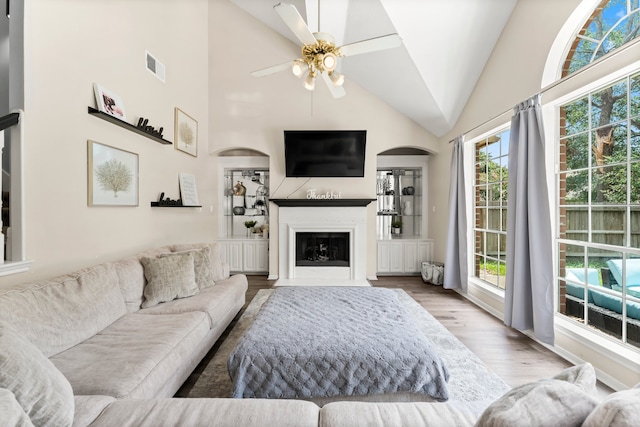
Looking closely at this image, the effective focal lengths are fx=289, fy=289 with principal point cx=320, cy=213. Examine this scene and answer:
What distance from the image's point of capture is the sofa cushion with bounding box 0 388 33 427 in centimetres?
77

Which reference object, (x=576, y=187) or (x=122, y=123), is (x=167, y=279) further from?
(x=576, y=187)

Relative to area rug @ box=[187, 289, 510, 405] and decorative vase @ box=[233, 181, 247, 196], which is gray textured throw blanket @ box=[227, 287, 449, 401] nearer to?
area rug @ box=[187, 289, 510, 405]

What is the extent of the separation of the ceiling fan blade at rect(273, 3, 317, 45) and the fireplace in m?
2.79

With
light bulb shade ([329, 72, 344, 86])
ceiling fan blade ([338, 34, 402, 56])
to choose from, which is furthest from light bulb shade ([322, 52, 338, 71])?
light bulb shade ([329, 72, 344, 86])

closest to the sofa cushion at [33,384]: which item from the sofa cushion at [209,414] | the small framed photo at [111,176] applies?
the sofa cushion at [209,414]

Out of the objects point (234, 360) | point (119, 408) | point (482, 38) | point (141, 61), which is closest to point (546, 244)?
point (482, 38)

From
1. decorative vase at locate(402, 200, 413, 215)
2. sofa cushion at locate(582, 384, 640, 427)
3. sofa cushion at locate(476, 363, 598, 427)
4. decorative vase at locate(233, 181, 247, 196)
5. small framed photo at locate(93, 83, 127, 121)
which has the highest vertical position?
small framed photo at locate(93, 83, 127, 121)

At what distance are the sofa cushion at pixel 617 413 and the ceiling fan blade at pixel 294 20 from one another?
235 cm

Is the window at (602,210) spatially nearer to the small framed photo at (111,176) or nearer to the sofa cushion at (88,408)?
the sofa cushion at (88,408)

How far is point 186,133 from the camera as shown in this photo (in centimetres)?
420

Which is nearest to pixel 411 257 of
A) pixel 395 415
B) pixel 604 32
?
pixel 604 32

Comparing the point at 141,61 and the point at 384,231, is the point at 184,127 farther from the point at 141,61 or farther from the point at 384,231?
the point at 384,231

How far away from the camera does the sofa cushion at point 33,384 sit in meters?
0.94

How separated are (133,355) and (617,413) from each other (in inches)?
76.7
